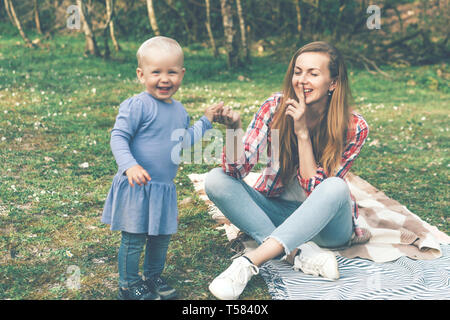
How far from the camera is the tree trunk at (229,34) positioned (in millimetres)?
10522

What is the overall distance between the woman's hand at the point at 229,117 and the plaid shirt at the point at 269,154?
29cm

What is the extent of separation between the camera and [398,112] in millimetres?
8258

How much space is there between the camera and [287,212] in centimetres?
350

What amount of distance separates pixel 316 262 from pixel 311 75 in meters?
1.21

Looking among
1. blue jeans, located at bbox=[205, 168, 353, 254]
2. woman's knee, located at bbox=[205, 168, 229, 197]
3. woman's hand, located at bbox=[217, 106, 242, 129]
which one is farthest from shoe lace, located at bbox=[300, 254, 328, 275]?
woman's hand, located at bbox=[217, 106, 242, 129]

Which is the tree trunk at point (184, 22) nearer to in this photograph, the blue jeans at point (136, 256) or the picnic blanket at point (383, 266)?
the picnic blanket at point (383, 266)

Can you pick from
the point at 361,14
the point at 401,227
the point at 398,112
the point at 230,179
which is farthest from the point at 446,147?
the point at 361,14

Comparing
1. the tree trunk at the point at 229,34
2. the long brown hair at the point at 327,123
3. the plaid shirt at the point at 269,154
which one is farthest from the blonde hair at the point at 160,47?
the tree trunk at the point at 229,34

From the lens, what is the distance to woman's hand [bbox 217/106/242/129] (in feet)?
9.68

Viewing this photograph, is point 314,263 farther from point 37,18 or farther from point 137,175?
point 37,18

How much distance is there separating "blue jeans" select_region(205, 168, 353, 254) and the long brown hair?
252mm

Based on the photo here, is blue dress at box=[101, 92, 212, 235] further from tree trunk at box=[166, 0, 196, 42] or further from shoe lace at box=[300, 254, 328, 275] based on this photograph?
tree trunk at box=[166, 0, 196, 42]

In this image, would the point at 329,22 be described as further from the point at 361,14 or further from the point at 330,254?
the point at 330,254
